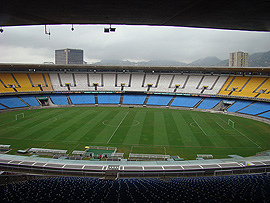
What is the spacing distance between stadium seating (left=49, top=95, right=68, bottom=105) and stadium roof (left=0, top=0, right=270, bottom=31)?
45.2 meters

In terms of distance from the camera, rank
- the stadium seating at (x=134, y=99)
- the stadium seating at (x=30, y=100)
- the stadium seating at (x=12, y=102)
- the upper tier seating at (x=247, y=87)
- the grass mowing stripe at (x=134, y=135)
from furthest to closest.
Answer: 1. the stadium seating at (x=134, y=99)
2. the stadium seating at (x=30, y=100)
3. the upper tier seating at (x=247, y=87)
4. the stadium seating at (x=12, y=102)
5. the grass mowing stripe at (x=134, y=135)

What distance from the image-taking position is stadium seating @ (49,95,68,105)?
51.6m

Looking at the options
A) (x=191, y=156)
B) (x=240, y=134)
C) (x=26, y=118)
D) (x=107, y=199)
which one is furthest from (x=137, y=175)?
(x=26, y=118)

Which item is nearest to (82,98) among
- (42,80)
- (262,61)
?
(42,80)

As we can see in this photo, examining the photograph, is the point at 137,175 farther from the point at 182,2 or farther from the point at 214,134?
the point at 214,134

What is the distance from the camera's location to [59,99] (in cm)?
5291

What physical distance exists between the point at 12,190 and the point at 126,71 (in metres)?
54.7

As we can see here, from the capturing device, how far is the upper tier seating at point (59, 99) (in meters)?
51.6

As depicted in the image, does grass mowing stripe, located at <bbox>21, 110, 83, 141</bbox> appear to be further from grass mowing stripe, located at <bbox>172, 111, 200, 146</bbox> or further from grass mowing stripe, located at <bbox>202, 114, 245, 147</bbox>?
grass mowing stripe, located at <bbox>202, 114, 245, 147</bbox>

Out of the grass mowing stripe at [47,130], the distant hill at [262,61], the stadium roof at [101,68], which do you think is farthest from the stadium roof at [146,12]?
the distant hill at [262,61]

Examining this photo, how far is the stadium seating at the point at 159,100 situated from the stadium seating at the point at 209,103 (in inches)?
330

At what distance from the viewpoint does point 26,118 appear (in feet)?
120

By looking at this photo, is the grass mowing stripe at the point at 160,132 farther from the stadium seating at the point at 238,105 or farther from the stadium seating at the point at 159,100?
the stadium seating at the point at 238,105

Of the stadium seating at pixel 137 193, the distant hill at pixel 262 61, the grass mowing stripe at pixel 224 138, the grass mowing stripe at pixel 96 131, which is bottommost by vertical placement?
the grass mowing stripe at pixel 224 138
